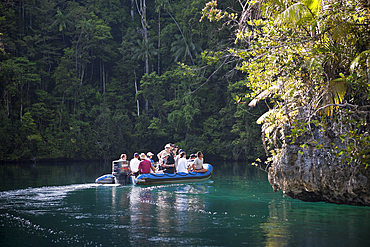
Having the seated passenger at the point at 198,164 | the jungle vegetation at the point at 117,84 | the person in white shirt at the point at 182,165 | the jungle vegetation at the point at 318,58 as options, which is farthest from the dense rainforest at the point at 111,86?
the jungle vegetation at the point at 318,58

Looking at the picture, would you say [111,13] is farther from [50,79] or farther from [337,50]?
[337,50]

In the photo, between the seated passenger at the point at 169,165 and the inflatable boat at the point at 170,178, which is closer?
the inflatable boat at the point at 170,178

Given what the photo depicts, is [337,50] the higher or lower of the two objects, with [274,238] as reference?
higher

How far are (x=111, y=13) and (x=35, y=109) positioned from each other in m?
13.8

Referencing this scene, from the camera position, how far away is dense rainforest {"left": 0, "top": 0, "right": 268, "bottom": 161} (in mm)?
32688

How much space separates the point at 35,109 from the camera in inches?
1292

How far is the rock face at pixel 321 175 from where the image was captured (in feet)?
30.6

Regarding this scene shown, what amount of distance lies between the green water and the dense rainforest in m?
20.8

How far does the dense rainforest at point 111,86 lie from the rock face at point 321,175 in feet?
68.9

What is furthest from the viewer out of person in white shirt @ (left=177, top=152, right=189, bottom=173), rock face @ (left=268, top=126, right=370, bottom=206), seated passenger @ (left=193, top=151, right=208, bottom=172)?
seated passenger @ (left=193, top=151, right=208, bottom=172)

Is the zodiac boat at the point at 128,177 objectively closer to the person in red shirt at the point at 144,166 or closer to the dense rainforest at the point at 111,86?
the person in red shirt at the point at 144,166

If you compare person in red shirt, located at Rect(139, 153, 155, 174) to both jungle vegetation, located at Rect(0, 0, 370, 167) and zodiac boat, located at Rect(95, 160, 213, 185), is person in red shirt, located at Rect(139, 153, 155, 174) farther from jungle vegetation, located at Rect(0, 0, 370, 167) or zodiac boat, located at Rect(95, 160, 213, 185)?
jungle vegetation, located at Rect(0, 0, 370, 167)

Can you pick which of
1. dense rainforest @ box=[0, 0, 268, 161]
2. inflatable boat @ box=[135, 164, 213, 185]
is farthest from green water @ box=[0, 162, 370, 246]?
dense rainforest @ box=[0, 0, 268, 161]

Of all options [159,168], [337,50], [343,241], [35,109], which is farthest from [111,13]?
[343,241]
